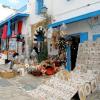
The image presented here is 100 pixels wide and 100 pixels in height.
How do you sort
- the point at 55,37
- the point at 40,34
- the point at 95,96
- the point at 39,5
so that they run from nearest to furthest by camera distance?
1. the point at 95,96
2. the point at 55,37
3. the point at 40,34
4. the point at 39,5

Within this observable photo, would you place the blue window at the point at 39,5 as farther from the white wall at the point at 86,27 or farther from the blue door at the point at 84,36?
the blue door at the point at 84,36

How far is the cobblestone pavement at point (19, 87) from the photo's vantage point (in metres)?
9.92

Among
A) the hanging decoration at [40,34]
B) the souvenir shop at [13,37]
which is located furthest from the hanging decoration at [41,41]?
the souvenir shop at [13,37]

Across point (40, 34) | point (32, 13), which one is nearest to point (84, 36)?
point (40, 34)

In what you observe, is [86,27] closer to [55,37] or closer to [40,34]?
[55,37]

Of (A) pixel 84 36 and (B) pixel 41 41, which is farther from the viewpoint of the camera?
(B) pixel 41 41

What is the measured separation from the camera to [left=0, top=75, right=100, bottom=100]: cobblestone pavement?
992cm

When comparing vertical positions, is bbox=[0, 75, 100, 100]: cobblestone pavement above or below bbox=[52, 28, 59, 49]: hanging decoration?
below

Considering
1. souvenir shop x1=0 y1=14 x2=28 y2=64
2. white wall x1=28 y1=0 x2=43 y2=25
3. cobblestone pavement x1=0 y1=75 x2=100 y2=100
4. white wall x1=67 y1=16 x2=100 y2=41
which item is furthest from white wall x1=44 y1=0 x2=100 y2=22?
souvenir shop x1=0 y1=14 x2=28 y2=64

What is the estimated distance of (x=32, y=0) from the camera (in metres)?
20.3

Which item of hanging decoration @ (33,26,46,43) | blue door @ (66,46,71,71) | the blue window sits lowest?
blue door @ (66,46,71,71)

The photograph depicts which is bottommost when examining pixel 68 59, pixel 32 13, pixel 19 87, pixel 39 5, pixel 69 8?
pixel 19 87

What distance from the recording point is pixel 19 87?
12094 mm

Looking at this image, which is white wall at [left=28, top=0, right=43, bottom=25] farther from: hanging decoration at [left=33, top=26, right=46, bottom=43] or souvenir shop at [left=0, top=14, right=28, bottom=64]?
A: hanging decoration at [left=33, top=26, right=46, bottom=43]
